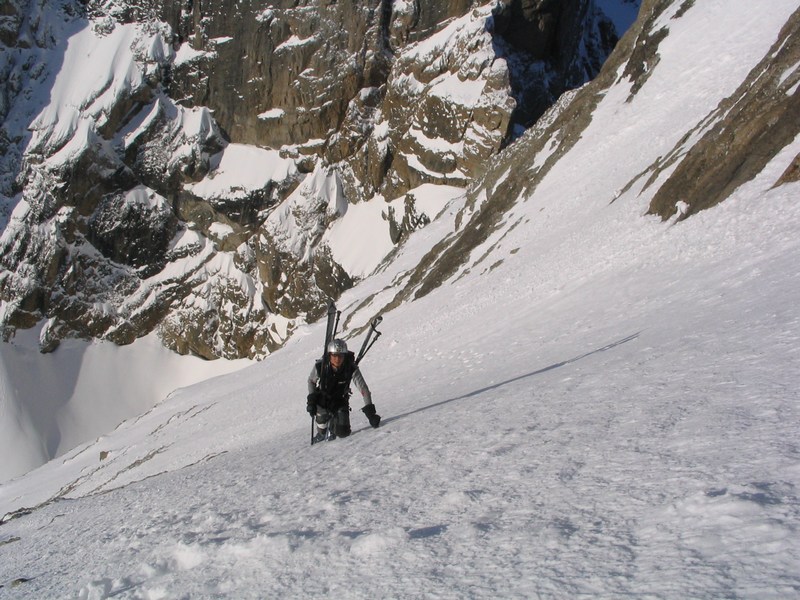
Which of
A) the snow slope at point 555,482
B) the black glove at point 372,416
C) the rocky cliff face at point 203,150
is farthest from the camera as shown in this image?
the rocky cliff face at point 203,150

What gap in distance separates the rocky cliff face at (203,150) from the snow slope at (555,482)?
7266cm

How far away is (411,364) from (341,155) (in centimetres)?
8385

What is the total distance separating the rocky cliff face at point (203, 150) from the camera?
90500 mm

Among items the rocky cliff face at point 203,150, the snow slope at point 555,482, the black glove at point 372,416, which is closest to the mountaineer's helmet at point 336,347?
the black glove at point 372,416

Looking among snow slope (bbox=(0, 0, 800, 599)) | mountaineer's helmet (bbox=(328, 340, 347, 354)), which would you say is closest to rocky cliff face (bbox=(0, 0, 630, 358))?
snow slope (bbox=(0, 0, 800, 599))

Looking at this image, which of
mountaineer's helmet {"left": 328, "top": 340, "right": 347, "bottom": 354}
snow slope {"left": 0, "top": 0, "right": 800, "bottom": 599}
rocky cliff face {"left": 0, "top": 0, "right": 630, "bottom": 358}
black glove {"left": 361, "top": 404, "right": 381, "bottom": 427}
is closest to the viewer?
snow slope {"left": 0, "top": 0, "right": 800, "bottom": 599}

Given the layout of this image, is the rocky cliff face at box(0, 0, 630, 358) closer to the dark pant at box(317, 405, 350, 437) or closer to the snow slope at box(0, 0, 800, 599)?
the snow slope at box(0, 0, 800, 599)

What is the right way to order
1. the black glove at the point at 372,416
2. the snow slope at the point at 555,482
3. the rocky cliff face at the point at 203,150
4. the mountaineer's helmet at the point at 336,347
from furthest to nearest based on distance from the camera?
the rocky cliff face at the point at 203,150, the mountaineer's helmet at the point at 336,347, the black glove at the point at 372,416, the snow slope at the point at 555,482

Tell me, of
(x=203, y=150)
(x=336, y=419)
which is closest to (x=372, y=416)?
(x=336, y=419)

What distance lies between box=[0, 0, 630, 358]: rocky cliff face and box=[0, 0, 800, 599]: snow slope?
7266 cm

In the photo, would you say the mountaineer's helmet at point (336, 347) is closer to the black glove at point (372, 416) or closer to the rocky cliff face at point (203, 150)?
the black glove at point (372, 416)

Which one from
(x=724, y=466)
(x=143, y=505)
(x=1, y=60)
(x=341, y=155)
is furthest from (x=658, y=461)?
(x=1, y=60)

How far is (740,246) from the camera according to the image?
1161 cm

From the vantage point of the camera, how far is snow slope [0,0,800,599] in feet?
9.74
